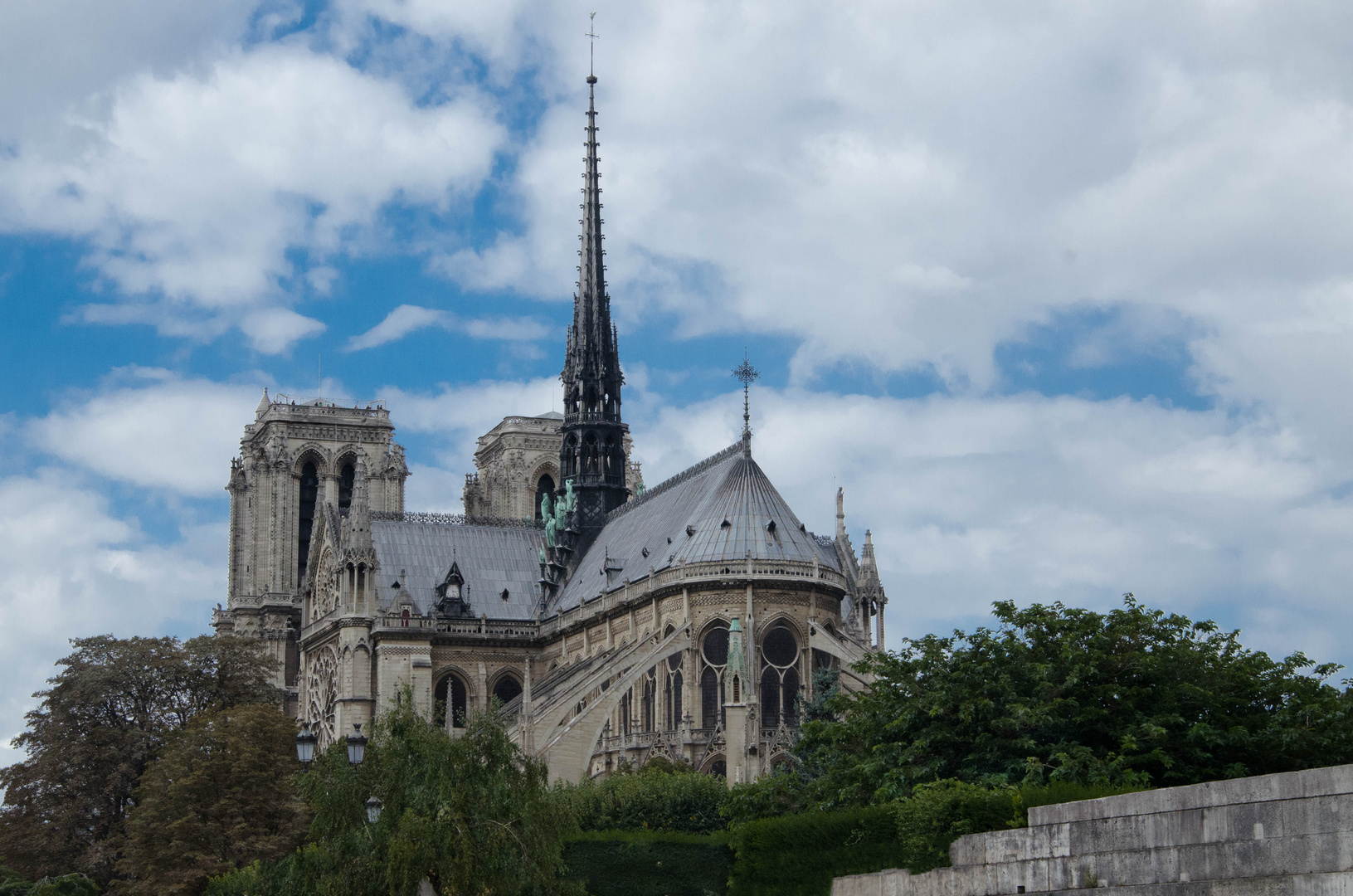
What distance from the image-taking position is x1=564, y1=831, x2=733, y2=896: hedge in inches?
1686

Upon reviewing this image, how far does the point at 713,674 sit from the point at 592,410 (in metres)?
24.9

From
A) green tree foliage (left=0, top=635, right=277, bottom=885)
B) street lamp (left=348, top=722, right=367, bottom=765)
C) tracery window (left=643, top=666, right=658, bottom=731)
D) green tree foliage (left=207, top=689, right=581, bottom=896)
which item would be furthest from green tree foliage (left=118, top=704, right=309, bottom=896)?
street lamp (left=348, top=722, right=367, bottom=765)

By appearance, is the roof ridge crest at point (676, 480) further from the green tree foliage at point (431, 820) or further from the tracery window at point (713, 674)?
the green tree foliage at point (431, 820)

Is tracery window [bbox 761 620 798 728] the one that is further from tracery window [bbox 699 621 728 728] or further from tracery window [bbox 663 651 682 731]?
tracery window [bbox 663 651 682 731]

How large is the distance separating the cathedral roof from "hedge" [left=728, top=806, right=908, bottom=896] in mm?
29236

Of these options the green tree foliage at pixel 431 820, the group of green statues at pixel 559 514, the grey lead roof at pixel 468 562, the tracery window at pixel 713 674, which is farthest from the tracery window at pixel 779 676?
the green tree foliage at pixel 431 820

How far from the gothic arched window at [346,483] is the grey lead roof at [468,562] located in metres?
28.4

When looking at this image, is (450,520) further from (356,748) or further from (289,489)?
(356,748)

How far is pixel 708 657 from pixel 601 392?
970 inches

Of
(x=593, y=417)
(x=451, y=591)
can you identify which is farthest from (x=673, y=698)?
(x=593, y=417)

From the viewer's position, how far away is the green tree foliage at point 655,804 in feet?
162

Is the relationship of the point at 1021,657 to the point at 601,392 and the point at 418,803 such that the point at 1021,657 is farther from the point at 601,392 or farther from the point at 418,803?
the point at 601,392

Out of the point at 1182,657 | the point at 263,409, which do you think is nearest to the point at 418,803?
the point at 1182,657

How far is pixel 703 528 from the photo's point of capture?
69.6m
